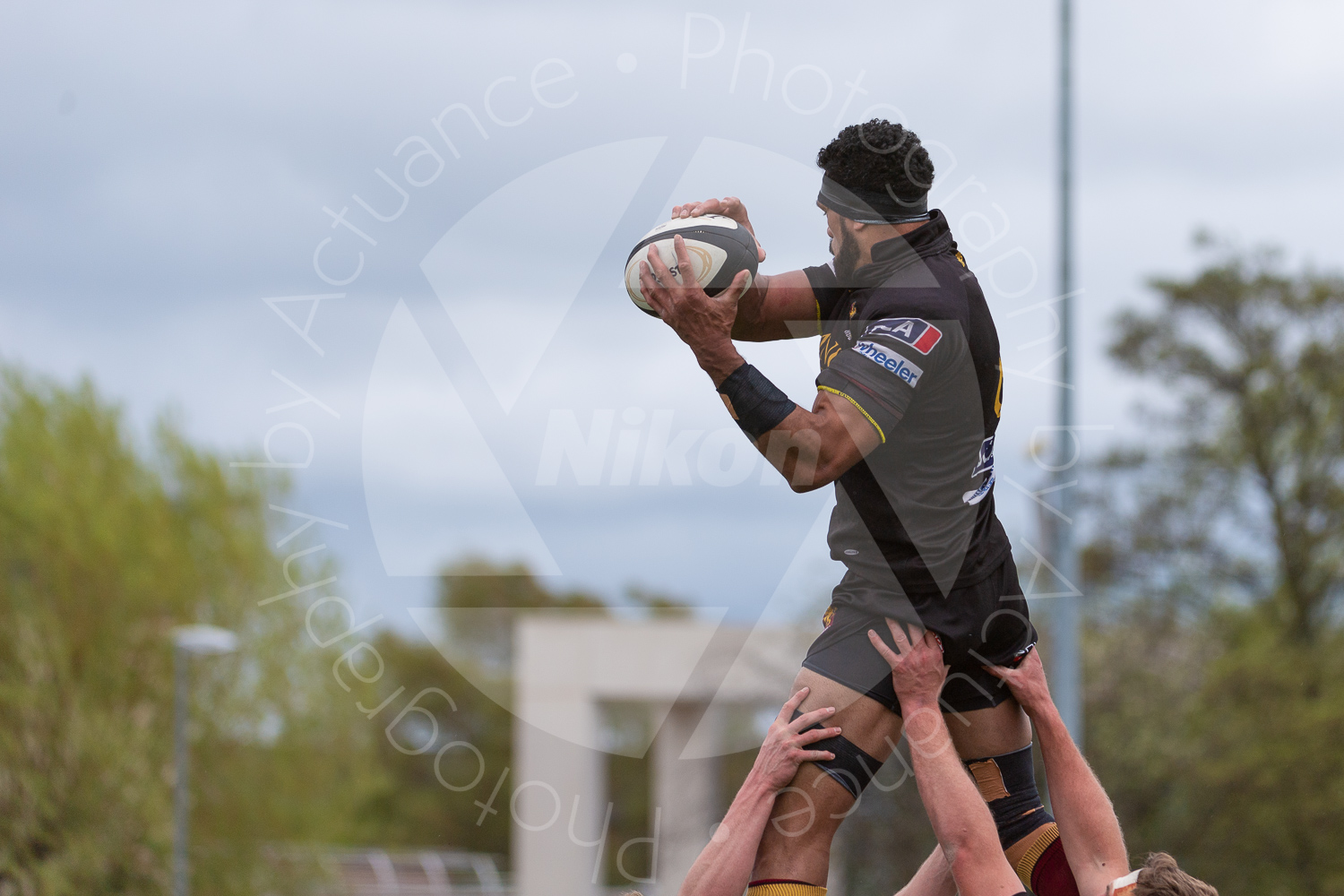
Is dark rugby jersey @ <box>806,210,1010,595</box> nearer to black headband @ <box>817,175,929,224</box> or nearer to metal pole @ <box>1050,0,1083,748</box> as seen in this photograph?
black headband @ <box>817,175,929,224</box>

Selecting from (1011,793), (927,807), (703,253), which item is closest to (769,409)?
(703,253)

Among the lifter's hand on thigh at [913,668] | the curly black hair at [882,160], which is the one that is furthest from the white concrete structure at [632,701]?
the curly black hair at [882,160]

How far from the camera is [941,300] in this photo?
4301 millimetres

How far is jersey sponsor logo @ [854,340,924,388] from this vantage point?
415 centimetres

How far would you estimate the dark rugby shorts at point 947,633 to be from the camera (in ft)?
14.7

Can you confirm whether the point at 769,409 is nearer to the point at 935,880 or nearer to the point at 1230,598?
the point at 935,880

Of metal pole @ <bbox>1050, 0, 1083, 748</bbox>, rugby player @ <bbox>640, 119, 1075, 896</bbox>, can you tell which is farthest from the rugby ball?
metal pole @ <bbox>1050, 0, 1083, 748</bbox>

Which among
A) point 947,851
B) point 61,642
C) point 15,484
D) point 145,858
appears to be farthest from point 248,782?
point 947,851

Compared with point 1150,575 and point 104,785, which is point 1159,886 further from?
point 104,785

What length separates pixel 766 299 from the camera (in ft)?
15.8

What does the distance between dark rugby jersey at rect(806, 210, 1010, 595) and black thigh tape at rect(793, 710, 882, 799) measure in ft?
1.90

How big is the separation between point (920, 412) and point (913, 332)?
1.03 feet

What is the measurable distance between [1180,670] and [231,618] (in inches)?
740

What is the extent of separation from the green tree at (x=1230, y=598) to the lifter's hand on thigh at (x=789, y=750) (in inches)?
719
